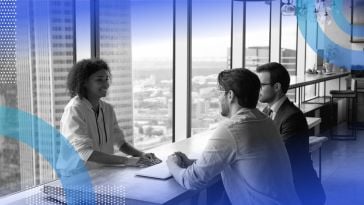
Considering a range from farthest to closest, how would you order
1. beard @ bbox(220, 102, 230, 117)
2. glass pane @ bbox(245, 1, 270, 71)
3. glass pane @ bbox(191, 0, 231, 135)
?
glass pane @ bbox(245, 1, 270, 71)
glass pane @ bbox(191, 0, 231, 135)
beard @ bbox(220, 102, 230, 117)

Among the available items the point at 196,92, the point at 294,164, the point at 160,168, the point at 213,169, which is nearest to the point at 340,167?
the point at 196,92

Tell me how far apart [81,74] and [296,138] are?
1215 millimetres

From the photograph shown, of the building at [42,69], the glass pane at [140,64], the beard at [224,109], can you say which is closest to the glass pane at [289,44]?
the glass pane at [140,64]

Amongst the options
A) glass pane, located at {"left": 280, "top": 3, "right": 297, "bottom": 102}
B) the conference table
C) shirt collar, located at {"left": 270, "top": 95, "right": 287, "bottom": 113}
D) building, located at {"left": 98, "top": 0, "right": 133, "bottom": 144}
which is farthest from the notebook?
glass pane, located at {"left": 280, "top": 3, "right": 297, "bottom": 102}

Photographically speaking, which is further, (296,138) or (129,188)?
(296,138)

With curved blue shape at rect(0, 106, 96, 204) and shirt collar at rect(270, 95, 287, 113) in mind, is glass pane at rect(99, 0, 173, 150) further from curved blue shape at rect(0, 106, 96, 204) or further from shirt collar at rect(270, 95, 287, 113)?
shirt collar at rect(270, 95, 287, 113)

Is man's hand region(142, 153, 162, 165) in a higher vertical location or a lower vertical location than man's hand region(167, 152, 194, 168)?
lower

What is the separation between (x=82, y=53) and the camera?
3.18 m

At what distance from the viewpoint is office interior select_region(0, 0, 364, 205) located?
2.77 metres

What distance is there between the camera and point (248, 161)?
1968mm

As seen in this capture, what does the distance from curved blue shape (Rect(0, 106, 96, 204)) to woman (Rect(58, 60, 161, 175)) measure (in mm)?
58

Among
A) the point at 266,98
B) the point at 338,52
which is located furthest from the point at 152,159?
the point at 338,52

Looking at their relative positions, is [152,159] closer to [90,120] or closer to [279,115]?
[90,120]

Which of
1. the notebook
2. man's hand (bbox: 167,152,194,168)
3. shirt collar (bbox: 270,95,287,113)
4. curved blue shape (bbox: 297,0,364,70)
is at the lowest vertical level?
the notebook
